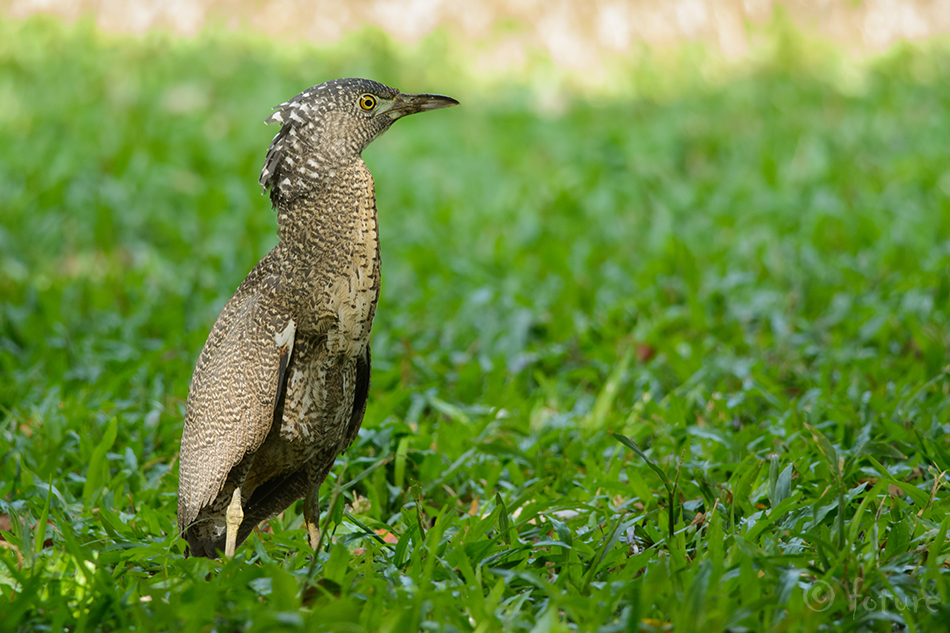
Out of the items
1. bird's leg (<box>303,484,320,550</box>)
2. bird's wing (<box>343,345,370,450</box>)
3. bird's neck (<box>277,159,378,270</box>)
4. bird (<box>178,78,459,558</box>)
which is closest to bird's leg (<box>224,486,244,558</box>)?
bird (<box>178,78,459,558</box>)

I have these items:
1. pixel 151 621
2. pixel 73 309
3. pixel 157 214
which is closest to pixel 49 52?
pixel 157 214

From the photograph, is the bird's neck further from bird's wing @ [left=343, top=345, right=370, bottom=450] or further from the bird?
bird's wing @ [left=343, top=345, right=370, bottom=450]

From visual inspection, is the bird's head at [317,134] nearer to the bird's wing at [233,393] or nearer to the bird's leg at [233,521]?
the bird's wing at [233,393]

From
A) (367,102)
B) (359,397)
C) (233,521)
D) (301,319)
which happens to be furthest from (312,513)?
(367,102)

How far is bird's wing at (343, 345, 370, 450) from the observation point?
2.88m

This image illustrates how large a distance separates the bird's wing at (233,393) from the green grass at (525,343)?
26 centimetres

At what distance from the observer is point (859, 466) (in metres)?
3.27

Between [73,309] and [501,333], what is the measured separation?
8.05 feet

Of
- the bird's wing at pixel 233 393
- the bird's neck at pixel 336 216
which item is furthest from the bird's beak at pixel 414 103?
the bird's wing at pixel 233 393

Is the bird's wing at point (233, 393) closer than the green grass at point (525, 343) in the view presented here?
No

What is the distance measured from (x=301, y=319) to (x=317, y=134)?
1.84 feet

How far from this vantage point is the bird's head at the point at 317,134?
262cm

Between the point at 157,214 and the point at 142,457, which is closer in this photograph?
the point at 142,457

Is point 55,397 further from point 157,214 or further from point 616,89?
point 616,89
